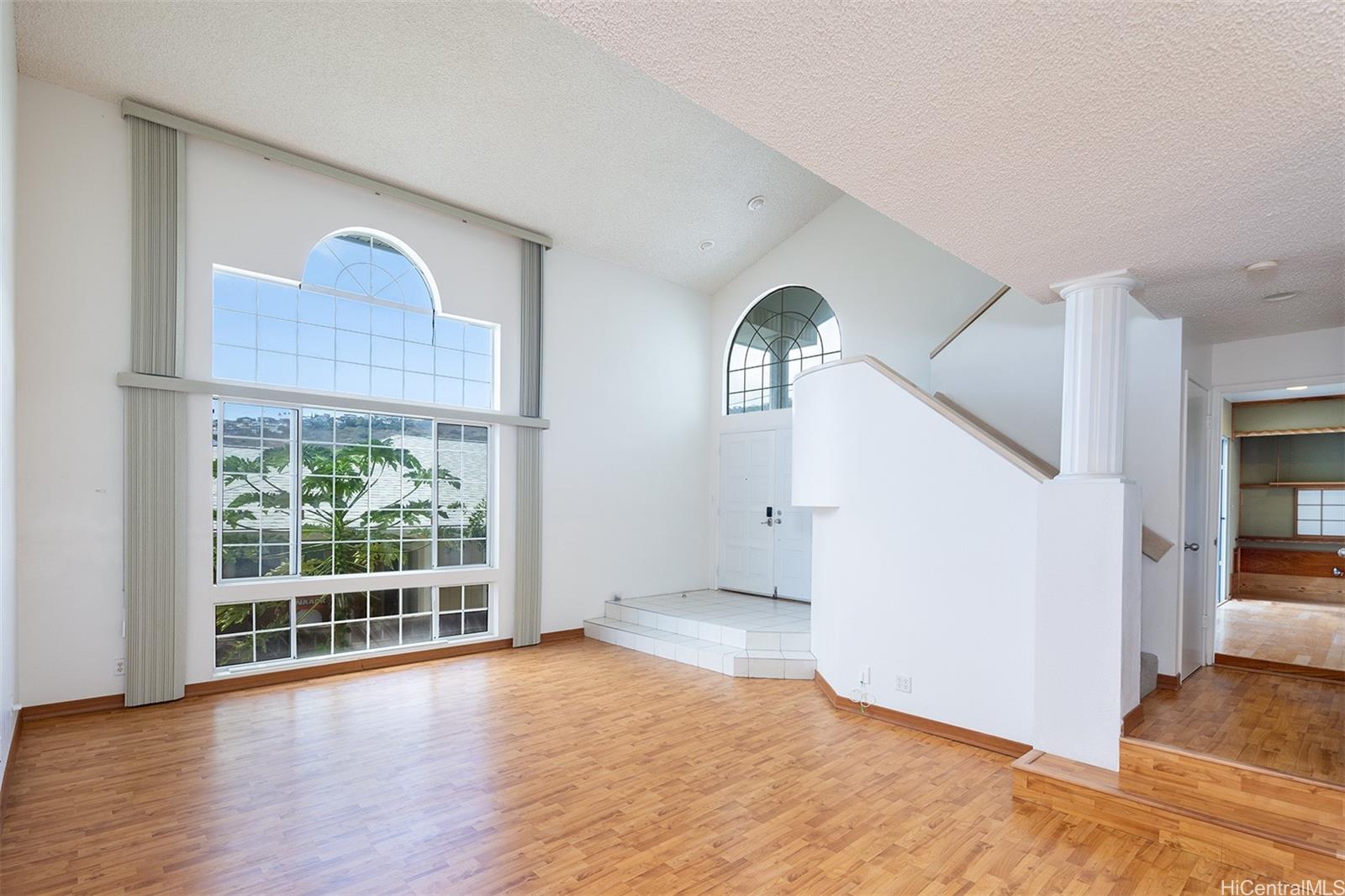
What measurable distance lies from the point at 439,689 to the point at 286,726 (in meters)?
1.15

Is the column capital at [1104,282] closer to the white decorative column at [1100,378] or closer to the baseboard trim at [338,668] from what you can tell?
the white decorative column at [1100,378]

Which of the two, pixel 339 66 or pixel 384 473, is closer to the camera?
pixel 339 66

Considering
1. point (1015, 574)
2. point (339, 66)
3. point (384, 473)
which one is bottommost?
point (1015, 574)

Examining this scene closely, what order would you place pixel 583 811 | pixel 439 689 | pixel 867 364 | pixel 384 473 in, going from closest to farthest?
pixel 583 811
pixel 867 364
pixel 439 689
pixel 384 473

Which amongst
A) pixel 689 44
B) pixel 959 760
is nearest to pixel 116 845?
pixel 689 44

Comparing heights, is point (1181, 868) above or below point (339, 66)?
below

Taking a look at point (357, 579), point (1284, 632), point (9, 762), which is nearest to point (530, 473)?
point (357, 579)

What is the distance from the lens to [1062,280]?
360 centimetres

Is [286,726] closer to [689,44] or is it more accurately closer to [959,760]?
[959,760]

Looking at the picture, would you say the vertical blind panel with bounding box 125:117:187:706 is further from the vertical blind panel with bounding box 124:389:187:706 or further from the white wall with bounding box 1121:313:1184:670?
the white wall with bounding box 1121:313:1184:670

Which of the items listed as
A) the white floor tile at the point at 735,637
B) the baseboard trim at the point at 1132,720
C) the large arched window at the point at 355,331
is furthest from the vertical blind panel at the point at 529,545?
the baseboard trim at the point at 1132,720

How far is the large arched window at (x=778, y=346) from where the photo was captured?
789cm

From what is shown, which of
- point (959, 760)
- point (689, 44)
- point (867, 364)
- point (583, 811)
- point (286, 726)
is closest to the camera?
point (689, 44)

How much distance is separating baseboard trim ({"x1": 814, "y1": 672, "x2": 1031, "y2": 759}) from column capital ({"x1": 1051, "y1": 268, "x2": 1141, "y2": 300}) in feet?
8.79
